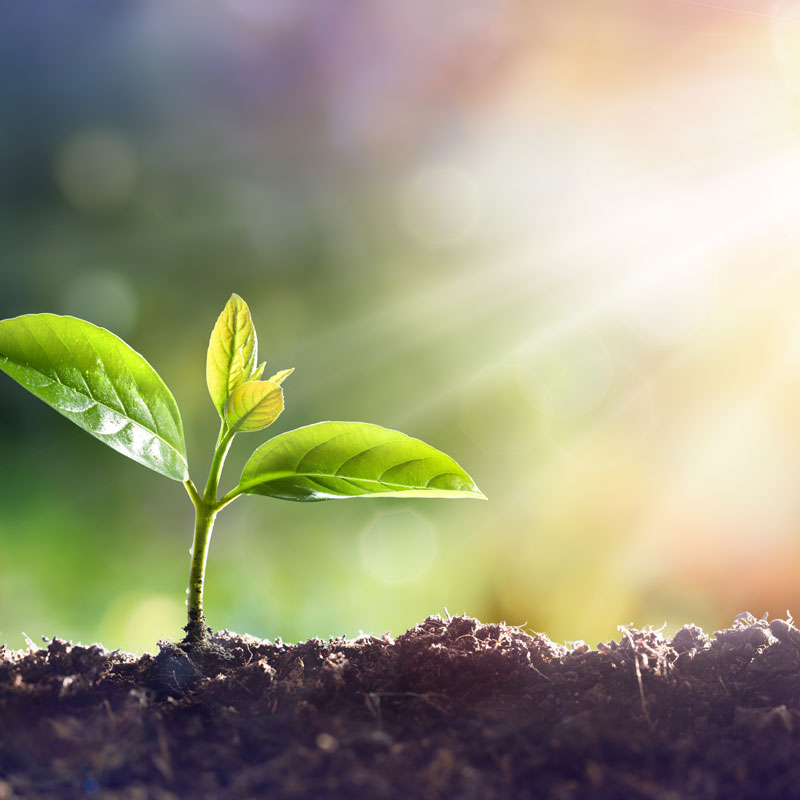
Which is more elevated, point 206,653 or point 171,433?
point 171,433

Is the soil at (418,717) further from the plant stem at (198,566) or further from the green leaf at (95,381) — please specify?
the green leaf at (95,381)

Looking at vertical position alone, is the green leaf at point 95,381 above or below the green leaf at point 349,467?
above

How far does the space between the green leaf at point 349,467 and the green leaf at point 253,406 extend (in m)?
0.07

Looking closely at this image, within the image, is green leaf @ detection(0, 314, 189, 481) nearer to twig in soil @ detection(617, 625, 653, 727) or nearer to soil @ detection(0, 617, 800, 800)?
soil @ detection(0, 617, 800, 800)

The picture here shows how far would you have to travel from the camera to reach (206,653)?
1466mm

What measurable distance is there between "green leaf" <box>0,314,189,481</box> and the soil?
1.46ft

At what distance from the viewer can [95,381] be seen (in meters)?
1.44

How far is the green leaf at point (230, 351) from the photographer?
155cm

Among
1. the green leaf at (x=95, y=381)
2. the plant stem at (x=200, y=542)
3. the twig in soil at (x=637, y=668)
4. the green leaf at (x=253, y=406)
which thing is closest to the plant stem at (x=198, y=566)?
the plant stem at (x=200, y=542)

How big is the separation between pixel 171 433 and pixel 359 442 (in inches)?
17.0

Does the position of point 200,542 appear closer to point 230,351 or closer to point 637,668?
point 230,351

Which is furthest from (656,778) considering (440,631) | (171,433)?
(171,433)

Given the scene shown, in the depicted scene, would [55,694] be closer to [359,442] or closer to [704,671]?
[359,442]

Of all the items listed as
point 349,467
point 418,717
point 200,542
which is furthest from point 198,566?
point 418,717
